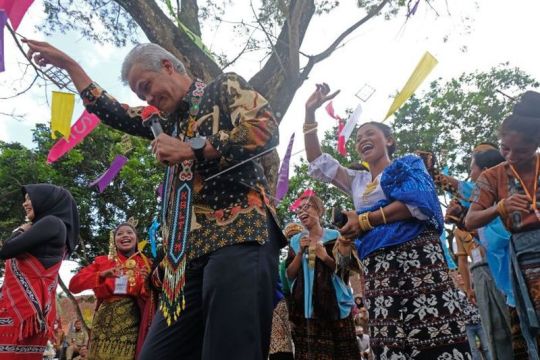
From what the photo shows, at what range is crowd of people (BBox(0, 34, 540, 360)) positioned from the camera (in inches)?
68.1

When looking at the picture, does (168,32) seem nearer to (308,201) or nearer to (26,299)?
(308,201)

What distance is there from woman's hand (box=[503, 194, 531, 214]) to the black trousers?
4.87 feet

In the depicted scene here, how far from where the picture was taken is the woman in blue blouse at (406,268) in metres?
2.52

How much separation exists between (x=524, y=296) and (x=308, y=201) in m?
2.29

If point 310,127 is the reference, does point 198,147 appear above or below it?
below

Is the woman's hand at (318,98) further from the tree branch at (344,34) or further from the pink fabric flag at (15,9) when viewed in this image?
the tree branch at (344,34)

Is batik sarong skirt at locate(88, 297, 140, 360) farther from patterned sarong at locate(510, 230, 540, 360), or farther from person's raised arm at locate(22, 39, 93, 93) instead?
patterned sarong at locate(510, 230, 540, 360)

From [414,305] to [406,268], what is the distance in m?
0.20

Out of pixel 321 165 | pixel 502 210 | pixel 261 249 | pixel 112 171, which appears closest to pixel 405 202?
pixel 502 210

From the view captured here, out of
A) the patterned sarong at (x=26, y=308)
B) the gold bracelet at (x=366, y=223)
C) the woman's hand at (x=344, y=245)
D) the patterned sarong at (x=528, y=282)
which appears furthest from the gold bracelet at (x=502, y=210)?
the patterned sarong at (x=26, y=308)

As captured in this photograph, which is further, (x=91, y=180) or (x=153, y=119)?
(x=91, y=180)

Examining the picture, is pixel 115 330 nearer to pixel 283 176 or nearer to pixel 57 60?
pixel 283 176

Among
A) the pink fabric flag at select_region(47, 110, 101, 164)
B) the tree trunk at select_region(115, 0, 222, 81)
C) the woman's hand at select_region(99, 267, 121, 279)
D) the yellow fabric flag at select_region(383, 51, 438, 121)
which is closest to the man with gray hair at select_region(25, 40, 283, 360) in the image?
the yellow fabric flag at select_region(383, 51, 438, 121)

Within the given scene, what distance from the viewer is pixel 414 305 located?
259 cm
